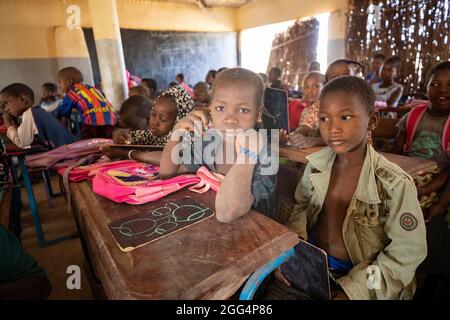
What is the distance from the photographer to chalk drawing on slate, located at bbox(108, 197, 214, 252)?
0.79 metres

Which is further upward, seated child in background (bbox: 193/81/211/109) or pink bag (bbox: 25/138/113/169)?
seated child in background (bbox: 193/81/211/109)

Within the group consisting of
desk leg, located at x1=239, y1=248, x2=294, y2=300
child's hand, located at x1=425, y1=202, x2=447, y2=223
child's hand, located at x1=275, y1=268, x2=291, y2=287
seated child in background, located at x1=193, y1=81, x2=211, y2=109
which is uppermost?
seated child in background, located at x1=193, y1=81, x2=211, y2=109

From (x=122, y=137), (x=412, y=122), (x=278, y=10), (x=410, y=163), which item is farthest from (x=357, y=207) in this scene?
(x=278, y=10)

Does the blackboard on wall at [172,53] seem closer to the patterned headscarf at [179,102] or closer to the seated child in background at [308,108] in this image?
the seated child in background at [308,108]

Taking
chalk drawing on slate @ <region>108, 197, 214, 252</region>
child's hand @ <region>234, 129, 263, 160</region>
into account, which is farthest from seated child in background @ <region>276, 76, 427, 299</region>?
chalk drawing on slate @ <region>108, 197, 214, 252</region>

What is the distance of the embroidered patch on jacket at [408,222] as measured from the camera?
1.00m

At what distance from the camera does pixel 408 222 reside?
3.30 ft

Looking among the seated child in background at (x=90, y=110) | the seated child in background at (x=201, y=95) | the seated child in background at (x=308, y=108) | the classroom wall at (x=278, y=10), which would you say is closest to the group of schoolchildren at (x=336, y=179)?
the seated child in background at (x=308, y=108)

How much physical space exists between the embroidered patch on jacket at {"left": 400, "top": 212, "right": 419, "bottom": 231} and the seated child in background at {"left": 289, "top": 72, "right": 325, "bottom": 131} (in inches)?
43.9

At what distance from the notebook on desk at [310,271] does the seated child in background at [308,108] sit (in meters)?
1.23

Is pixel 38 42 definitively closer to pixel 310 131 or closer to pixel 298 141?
pixel 310 131

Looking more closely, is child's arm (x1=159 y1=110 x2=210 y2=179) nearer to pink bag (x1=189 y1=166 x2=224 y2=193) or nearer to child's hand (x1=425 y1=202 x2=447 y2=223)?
pink bag (x1=189 y1=166 x2=224 y2=193)

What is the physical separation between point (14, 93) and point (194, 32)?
7.12 m
